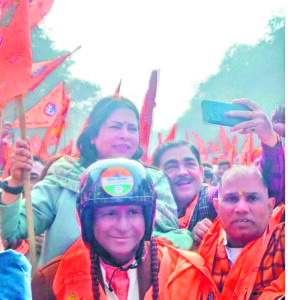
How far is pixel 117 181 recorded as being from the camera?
1531 millimetres

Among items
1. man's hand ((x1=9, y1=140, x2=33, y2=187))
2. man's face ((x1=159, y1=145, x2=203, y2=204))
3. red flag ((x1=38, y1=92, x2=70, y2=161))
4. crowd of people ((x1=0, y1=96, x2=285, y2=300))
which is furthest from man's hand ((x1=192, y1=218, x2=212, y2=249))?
red flag ((x1=38, y1=92, x2=70, y2=161))

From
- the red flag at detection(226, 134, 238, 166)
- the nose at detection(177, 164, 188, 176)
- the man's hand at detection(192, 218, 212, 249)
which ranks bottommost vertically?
the man's hand at detection(192, 218, 212, 249)

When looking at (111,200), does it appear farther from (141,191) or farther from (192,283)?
(192,283)

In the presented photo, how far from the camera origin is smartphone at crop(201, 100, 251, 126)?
5.75 ft

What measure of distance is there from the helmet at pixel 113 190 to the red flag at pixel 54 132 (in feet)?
2.36

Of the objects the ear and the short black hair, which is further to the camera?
the short black hair

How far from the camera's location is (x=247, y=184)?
175 cm

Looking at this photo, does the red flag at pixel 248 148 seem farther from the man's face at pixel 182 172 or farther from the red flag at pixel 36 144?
the red flag at pixel 36 144

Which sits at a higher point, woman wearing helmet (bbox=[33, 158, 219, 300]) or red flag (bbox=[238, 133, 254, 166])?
red flag (bbox=[238, 133, 254, 166])

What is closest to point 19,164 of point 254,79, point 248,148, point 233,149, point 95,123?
point 95,123

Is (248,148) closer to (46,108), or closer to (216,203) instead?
(216,203)

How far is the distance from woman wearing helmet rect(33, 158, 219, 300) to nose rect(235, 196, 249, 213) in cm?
30

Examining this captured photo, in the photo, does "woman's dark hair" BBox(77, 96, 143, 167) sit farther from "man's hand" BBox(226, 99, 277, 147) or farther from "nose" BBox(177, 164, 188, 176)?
"man's hand" BBox(226, 99, 277, 147)

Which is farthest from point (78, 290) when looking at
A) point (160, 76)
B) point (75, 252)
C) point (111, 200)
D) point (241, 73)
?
point (241, 73)
